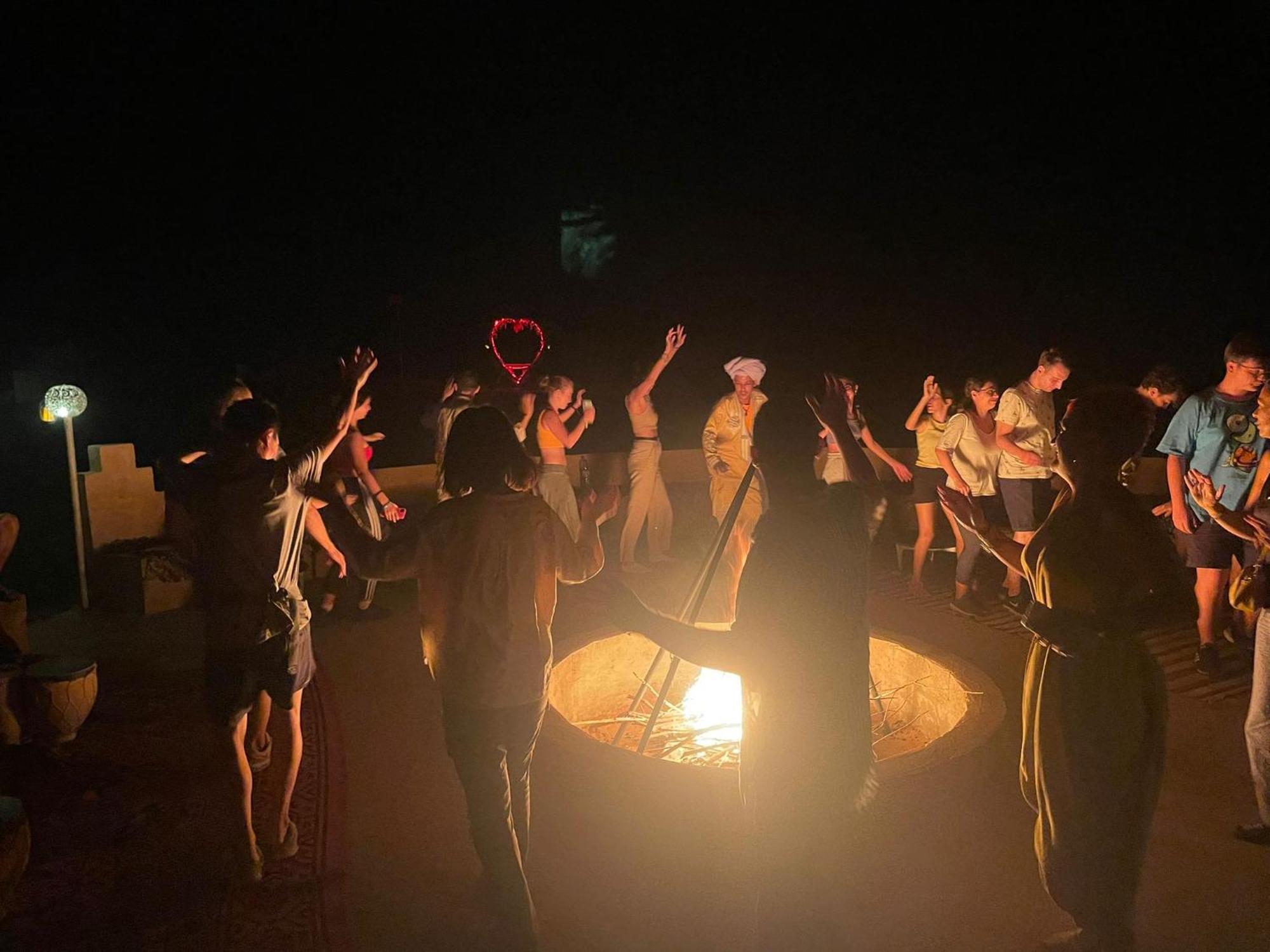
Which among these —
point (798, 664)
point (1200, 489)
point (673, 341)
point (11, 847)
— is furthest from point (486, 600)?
point (673, 341)

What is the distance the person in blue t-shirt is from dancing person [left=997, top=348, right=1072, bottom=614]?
3.22 ft

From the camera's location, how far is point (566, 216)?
24.1 m

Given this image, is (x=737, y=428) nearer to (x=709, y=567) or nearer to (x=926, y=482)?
(x=926, y=482)

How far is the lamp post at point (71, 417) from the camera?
6.83m

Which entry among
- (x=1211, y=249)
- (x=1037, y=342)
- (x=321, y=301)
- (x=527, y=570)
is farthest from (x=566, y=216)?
(x=527, y=570)

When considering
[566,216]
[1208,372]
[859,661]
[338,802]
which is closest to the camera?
[859,661]

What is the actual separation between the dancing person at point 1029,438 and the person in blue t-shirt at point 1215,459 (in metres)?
0.98

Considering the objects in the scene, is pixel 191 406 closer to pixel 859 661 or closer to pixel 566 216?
pixel 566 216

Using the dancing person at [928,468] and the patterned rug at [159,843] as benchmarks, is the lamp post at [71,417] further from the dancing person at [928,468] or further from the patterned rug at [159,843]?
the dancing person at [928,468]

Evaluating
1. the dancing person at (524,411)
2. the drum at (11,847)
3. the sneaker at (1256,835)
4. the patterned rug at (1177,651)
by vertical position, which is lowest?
the patterned rug at (1177,651)

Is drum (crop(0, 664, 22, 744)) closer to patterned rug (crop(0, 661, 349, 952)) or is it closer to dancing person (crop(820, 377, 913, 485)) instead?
patterned rug (crop(0, 661, 349, 952))

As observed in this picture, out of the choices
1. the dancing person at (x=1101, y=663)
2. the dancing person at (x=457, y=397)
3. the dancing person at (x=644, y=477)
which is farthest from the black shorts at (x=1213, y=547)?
the dancing person at (x=457, y=397)

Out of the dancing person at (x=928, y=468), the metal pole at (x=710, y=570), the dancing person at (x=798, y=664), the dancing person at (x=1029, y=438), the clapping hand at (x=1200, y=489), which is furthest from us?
the dancing person at (x=928, y=468)

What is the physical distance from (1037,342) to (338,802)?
1945 cm
